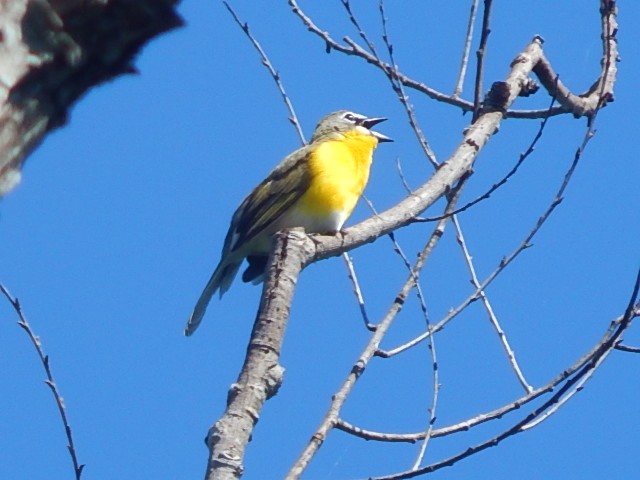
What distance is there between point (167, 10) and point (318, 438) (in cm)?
185

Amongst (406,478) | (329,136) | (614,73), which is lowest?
(406,478)

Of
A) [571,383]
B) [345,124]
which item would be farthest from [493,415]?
[345,124]

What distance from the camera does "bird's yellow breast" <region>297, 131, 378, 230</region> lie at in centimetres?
587

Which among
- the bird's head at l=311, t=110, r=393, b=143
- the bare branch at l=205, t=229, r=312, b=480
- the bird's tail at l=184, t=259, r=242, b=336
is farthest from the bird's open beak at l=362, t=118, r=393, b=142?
the bare branch at l=205, t=229, r=312, b=480

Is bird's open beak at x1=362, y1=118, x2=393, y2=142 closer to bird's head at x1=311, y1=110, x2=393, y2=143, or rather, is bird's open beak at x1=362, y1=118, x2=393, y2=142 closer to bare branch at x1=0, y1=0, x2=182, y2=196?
bird's head at x1=311, y1=110, x2=393, y2=143

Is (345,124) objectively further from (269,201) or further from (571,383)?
(571,383)

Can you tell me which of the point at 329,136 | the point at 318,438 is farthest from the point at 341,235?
the point at 329,136

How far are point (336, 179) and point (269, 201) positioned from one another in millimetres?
408

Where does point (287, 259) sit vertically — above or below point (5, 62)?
above

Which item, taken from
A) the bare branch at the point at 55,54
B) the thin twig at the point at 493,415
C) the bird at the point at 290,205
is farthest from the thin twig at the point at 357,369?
the bird at the point at 290,205

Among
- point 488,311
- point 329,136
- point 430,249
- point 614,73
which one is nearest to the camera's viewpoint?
point 430,249

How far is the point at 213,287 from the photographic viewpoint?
19.0 ft

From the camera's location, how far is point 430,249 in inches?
133

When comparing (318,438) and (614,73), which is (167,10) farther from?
(614,73)
